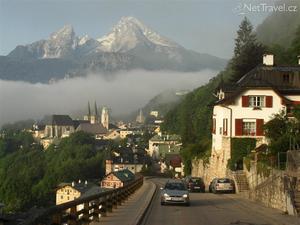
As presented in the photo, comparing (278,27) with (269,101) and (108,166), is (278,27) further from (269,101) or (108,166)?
(269,101)

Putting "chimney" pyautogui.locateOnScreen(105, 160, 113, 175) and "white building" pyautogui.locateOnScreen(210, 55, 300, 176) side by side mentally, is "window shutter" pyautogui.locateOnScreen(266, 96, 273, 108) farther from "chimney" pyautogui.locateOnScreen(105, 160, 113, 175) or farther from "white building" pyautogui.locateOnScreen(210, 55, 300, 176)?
"chimney" pyautogui.locateOnScreen(105, 160, 113, 175)

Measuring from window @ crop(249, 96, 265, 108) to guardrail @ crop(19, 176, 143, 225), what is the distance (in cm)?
2809

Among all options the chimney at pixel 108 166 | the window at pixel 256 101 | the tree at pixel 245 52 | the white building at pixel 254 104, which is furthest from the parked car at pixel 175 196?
the chimney at pixel 108 166

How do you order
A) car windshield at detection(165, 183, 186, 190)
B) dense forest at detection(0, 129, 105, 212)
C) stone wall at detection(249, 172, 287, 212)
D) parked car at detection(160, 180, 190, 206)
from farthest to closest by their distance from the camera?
dense forest at detection(0, 129, 105, 212) < car windshield at detection(165, 183, 186, 190) < parked car at detection(160, 180, 190, 206) < stone wall at detection(249, 172, 287, 212)

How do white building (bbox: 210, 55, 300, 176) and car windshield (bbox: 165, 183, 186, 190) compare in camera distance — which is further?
white building (bbox: 210, 55, 300, 176)

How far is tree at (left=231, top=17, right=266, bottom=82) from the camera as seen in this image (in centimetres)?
8062

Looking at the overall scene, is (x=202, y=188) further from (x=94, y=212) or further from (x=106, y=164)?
(x=106, y=164)

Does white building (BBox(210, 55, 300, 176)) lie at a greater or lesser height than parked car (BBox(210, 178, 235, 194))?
greater

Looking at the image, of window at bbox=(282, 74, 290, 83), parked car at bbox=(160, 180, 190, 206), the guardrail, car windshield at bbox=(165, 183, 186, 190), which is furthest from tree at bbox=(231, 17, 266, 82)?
the guardrail

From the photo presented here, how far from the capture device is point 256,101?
Result: 189 feet

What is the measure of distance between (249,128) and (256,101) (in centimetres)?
261

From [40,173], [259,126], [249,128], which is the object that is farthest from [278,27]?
[259,126]

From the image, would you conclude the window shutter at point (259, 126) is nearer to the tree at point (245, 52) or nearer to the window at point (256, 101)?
the window at point (256, 101)

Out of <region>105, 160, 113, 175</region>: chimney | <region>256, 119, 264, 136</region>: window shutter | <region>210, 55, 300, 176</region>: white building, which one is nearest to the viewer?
<region>256, 119, 264, 136</region>: window shutter
